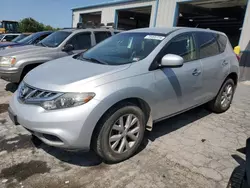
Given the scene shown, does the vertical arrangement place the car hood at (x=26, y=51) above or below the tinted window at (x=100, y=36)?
below

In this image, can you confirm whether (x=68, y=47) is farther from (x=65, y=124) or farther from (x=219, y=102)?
(x=65, y=124)

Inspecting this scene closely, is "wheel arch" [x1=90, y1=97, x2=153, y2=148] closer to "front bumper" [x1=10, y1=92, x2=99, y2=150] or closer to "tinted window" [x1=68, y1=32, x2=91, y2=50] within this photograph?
"front bumper" [x1=10, y1=92, x2=99, y2=150]

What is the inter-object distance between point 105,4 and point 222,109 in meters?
14.7

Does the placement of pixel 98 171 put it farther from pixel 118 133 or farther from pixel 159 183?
pixel 159 183

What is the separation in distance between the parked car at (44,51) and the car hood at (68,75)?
2607mm

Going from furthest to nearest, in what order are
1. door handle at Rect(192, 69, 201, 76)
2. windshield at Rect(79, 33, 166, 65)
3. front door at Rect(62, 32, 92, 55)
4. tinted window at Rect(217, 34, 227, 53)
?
front door at Rect(62, 32, 92, 55) < tinted window at Rect(217, 34, 227, 53) < door handle at Rect(192, 69, 201, 76) < windshield at Rect(79, 33, 166, 65)

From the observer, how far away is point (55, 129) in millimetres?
2475

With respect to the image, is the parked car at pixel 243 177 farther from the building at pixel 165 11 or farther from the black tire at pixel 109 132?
the building at pixel 165 11

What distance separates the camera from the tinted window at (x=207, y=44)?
4016 millimetres

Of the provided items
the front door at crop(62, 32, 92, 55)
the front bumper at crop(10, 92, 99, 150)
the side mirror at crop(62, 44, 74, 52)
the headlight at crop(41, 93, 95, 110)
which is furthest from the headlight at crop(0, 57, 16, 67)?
the headlight at crop(41, 93, 95, 110)

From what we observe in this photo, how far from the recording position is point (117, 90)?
2.65 meters

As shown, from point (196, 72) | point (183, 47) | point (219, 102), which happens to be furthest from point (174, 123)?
point (183, 47)

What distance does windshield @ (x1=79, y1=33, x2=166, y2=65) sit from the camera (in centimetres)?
321

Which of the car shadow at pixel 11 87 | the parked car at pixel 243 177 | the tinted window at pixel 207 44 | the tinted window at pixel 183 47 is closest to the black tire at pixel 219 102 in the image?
the tinted window at pixel 207 44
